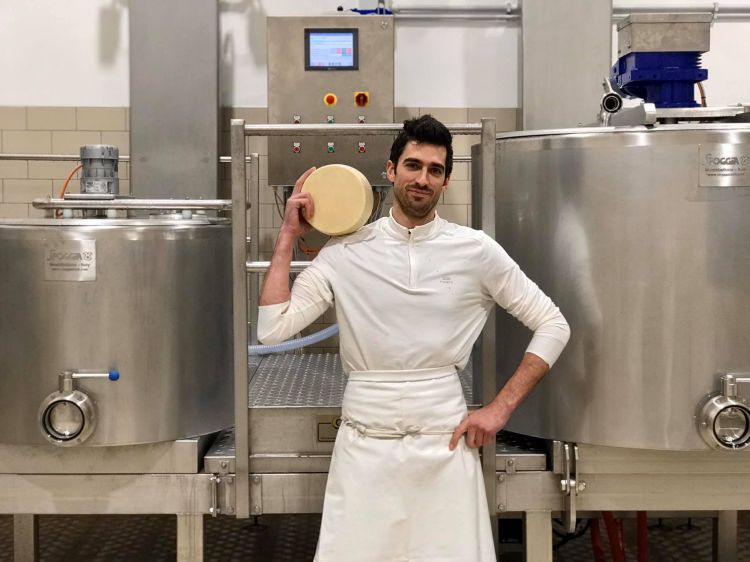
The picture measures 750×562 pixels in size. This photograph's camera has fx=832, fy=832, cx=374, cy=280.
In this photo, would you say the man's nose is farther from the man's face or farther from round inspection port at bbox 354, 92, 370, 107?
round inspection port at bbox 354, 92, 370, 107

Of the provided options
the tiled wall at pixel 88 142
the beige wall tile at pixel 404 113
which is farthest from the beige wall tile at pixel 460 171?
the beige wall tile at pixel 404 113

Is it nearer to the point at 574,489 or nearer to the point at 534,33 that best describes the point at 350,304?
the point at 574,489

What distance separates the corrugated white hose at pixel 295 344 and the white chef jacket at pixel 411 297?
909 millimetres

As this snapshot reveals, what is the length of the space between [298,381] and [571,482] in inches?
34.5

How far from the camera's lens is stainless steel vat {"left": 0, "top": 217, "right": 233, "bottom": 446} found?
1937mm

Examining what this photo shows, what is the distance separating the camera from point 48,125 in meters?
3.50

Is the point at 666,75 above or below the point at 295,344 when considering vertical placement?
above

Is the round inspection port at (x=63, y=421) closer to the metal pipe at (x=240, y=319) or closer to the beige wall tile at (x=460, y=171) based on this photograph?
the metal pipe at (x=240, y=319)

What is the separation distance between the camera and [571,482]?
2.01 metres

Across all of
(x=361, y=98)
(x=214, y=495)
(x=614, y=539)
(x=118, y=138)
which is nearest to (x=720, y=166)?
(x=614, y=539)

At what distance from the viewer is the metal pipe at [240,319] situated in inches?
76.1

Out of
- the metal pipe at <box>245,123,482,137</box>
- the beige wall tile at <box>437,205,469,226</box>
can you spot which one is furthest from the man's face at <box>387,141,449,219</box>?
the beige wall tile at <box>437,205,469,226</box>

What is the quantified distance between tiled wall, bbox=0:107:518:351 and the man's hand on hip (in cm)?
174

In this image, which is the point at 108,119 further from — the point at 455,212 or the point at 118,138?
the point at 455,212
